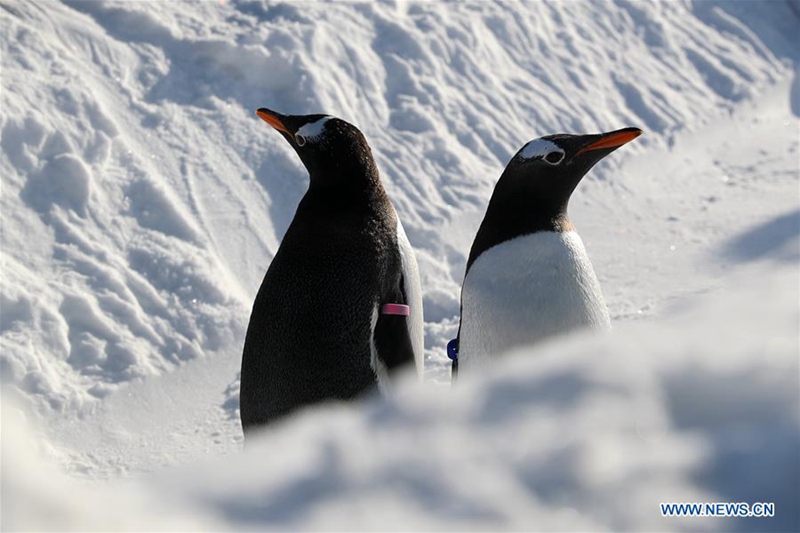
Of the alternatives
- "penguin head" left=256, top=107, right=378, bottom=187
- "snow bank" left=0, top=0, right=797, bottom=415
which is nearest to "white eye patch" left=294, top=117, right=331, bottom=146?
"penguin head" left=256, top=107, right=378, bottom=187

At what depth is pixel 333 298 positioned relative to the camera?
2479 millimetres

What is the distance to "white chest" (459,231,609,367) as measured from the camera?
8.14 feet

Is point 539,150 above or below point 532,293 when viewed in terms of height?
above

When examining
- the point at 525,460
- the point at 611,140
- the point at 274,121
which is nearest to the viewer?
the point at 525,460

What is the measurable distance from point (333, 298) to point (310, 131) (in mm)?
490

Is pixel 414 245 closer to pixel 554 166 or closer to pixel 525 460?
pixel 554 166

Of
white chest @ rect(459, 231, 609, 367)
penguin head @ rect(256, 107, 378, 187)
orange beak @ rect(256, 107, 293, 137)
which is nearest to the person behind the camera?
white chest @ rect(459, 231, 609, 367)

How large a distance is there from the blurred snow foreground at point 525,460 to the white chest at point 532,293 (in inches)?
70.9

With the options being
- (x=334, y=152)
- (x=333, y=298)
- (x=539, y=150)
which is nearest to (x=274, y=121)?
(x=334, y=152)

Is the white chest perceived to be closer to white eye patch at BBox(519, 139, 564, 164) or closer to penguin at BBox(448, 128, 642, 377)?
penguin at BBox(448, 128, 642, 377)

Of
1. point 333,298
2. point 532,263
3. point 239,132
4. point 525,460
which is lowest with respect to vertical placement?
point 239,132

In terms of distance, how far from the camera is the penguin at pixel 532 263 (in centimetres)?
249

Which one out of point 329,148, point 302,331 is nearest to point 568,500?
point 302,331

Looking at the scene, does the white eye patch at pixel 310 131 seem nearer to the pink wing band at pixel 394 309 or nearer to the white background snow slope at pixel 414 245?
the pink wing band at pixel 394 309
